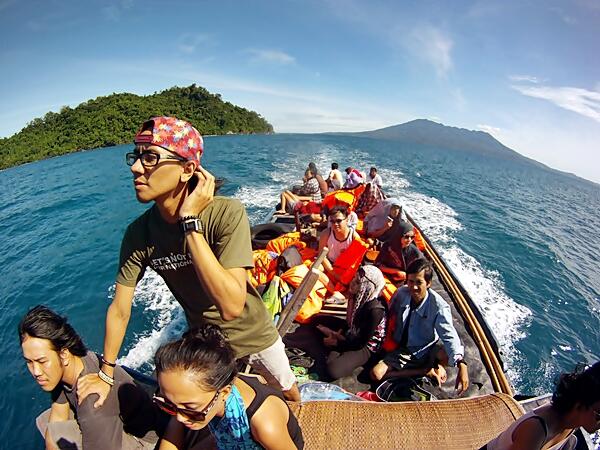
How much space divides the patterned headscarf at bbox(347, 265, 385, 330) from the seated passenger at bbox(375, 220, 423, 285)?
139 cm

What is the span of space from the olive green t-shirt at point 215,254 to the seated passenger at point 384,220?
12.7ft

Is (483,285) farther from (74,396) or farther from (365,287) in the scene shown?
(74,396)

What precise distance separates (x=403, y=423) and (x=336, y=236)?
2648 millimetres

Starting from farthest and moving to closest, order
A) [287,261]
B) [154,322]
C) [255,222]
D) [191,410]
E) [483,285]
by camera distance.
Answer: [255,222] → [483,285] → [154,322] → [287,261] → [191,410]

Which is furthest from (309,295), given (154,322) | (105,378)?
(154,322)

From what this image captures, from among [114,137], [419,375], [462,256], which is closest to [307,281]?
[419,375]

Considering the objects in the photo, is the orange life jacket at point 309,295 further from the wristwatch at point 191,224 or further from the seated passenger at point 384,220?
the wristwatch at point 191,224

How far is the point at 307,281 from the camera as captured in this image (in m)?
3.43

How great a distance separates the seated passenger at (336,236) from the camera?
4258mm

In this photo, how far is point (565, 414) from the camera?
62.0 inches

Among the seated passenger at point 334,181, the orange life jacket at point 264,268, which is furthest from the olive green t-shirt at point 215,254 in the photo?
the seated passenger at point 334,181

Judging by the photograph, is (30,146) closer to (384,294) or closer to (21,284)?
(21,284)

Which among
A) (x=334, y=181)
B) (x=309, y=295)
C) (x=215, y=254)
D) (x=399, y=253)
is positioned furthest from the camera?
(x=334, y=181)

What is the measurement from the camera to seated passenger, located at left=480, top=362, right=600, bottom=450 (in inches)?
60.1
